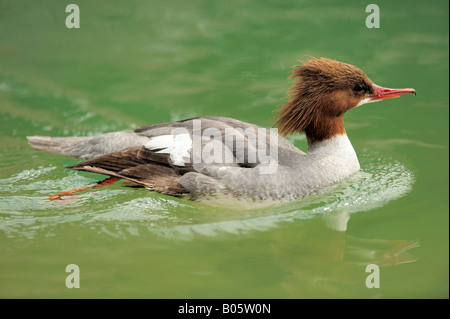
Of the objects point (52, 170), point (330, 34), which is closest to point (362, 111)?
point (330, 34)

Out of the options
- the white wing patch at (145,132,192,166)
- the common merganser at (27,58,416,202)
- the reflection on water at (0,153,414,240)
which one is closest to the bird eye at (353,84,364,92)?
the common merganser at (27,58,416,202)

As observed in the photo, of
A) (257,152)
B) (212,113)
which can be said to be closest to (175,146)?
(257,152)

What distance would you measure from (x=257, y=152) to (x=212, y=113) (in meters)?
2.72

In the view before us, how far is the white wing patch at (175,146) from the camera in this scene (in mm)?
6000

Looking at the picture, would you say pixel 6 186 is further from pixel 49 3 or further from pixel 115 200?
pixel 49 3

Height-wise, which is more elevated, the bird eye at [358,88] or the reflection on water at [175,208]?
the bird eye at [358,88]

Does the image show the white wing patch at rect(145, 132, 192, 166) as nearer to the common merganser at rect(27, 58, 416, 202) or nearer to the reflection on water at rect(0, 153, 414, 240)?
the common merganser at rect(27, 58, 416, 202)

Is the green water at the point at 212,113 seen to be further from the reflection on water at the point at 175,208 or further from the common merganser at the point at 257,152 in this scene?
the common merganser at the point at 257,152

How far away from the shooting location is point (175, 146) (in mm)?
6086

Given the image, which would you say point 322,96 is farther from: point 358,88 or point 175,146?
point 175,146

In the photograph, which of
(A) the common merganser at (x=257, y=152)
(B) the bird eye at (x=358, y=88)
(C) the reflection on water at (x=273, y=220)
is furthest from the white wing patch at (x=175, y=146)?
(B) the bird eye at (x=358, y=88)

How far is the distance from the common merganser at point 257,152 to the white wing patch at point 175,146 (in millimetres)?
10

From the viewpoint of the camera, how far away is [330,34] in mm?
9844

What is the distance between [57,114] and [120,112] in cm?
91
